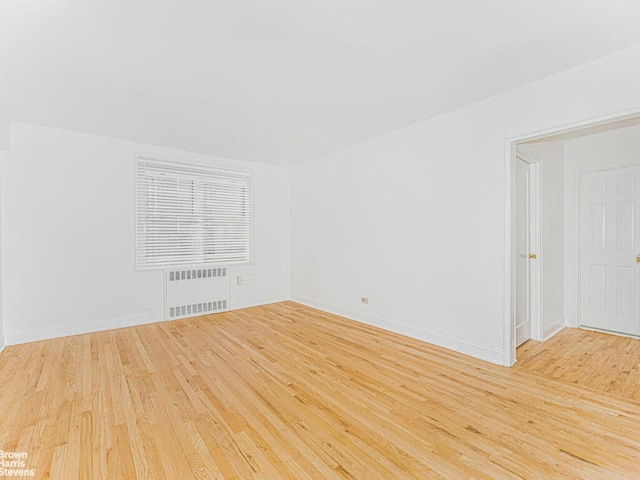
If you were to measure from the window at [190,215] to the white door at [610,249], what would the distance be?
505 centimetres

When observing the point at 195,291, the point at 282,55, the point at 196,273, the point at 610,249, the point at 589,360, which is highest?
the point at 282,55

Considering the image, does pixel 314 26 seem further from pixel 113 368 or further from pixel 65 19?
pixel 113 368

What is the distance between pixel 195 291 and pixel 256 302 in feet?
3.70

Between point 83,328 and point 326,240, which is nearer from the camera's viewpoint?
point 83,328

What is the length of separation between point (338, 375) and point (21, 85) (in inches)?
153

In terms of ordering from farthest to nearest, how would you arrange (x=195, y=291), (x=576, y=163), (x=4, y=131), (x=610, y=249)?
(x=195, y=291), (x=576, y=163), (x=610, y=249), (x=4, y=131)

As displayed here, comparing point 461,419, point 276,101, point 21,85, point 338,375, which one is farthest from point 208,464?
point 21,85

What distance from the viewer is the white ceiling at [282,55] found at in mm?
1897

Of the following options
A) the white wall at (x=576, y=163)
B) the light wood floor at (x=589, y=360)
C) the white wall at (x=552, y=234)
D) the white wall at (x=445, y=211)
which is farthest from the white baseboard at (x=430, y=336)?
the white wall at (x=576, y=163)

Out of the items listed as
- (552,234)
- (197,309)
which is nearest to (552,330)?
(552,234)

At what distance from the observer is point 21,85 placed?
2799 millimetres

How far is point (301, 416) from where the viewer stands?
2164 mm

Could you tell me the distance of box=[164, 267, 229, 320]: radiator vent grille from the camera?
4.66 metres

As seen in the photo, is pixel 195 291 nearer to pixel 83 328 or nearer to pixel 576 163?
pixel 83 328
